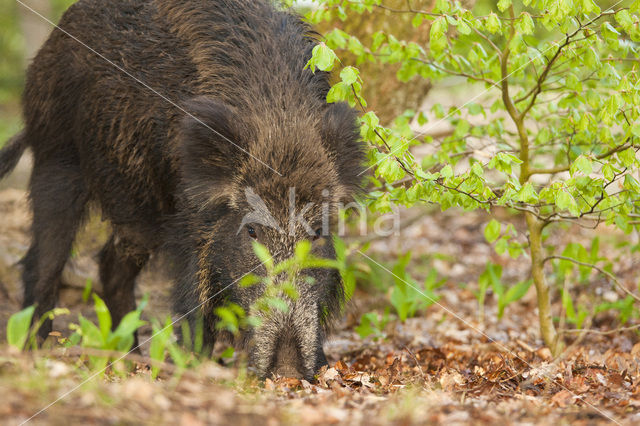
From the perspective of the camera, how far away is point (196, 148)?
12.9 feet

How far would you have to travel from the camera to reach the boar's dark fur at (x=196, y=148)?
12.4 ft

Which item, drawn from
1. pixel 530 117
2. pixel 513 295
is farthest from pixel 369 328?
pixel 530 117

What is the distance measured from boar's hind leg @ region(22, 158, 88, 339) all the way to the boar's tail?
57 cm

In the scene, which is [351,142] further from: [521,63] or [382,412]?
[382,412]

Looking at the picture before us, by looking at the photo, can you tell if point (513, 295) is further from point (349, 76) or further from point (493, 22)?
point (349, 76)

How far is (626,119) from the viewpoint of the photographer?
3.62 m

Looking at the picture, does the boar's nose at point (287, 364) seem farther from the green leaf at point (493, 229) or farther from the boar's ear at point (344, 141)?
the green leaf at point (493, 229)

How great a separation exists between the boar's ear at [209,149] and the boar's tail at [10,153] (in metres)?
2.11

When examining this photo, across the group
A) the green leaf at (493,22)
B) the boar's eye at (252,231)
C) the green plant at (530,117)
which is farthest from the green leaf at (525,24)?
the boar's eye at (252,231)

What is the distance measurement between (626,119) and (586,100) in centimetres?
75

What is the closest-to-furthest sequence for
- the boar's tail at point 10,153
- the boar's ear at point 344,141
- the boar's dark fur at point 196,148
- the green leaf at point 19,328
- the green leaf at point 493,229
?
the green leaf at point 19,328
the boar's dark fur at point 196,148
the boar's ear at point 344,141
the green leaf at point 493,229
the boar's tail at point 10,153

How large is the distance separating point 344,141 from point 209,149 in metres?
0.82

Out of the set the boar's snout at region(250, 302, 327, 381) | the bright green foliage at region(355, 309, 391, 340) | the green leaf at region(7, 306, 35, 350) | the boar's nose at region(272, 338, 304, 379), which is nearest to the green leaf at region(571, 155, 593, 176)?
the boar's snout at region(250, 302, 327, 381)

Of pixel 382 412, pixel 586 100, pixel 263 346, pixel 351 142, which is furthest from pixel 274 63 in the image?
pixel 382 412
